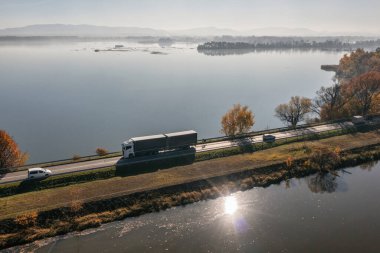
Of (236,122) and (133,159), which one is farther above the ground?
(236,122)

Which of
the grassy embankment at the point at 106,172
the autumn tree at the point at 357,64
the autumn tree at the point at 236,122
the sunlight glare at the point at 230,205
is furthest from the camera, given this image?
the autumn tree at the point at 357,64

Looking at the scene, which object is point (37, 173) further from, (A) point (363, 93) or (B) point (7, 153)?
(A) point (363, 93)

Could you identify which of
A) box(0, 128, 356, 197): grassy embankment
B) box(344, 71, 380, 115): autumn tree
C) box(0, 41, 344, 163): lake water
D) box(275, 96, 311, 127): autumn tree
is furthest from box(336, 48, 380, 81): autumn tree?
box(0, 128, 356, 197): grassy embankment

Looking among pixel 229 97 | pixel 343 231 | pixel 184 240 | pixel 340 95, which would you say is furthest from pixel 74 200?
pixel 229 97

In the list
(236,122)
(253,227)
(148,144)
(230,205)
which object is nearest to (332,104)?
(236,122)

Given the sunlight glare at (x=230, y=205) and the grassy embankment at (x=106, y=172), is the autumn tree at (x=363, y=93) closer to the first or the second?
the grassy embankment at (x=106, y=172)

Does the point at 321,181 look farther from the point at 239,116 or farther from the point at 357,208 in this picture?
the point at 239,116

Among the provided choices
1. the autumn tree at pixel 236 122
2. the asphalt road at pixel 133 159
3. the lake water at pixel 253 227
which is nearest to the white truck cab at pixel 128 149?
the asphalt road at pixel 133 159

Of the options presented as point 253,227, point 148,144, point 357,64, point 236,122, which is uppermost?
point 357,64
